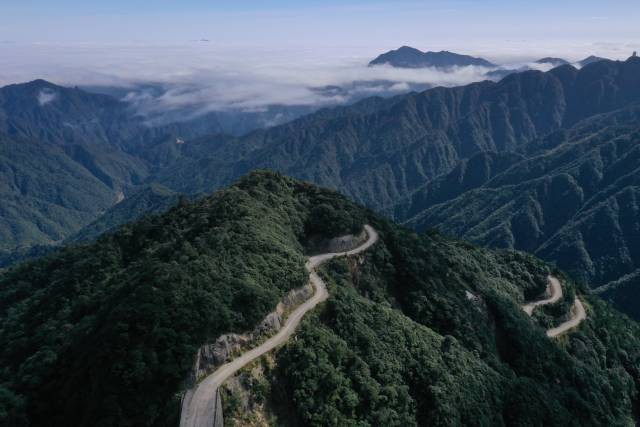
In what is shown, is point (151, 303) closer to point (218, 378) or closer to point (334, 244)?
point (218, 378)

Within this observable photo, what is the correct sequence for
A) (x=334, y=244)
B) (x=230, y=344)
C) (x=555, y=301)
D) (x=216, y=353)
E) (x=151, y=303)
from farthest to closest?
(x=555, y=301) → (x=334, y=244) → (x=230, y=344) → (x=151, y=303) → (x=216, y=353)

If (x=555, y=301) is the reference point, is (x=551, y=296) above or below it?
below

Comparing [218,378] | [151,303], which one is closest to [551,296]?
[218,378]

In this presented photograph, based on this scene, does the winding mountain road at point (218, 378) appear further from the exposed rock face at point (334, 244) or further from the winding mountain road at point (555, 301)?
the winding mountain road at point (555, 301)

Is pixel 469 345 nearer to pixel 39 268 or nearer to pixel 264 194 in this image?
pixel 264 194

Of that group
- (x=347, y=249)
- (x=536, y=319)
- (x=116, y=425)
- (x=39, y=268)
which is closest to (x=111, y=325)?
(x=116, y=425)

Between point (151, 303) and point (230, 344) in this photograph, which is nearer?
point (151, 303)
